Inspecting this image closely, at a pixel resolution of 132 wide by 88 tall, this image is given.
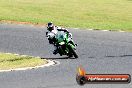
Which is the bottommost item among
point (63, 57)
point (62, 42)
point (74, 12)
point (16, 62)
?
point (74, 12)

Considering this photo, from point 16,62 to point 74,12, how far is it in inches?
1091

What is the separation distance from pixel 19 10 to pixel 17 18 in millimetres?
6872

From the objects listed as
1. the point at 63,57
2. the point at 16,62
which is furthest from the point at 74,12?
the point at 16,62

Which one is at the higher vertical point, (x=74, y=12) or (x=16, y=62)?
(x=16, y=62)

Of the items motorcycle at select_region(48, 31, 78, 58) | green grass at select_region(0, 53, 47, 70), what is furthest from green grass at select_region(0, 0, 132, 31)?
green grass at select_region(0, 53, 47, 70)

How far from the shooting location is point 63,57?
22969 mm

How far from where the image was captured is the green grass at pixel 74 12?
39125 millimetres

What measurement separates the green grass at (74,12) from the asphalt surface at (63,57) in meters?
4.03

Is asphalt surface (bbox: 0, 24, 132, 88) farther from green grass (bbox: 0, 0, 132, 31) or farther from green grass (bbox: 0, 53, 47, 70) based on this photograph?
green grass (bbox: 0, 0, 132, 31)

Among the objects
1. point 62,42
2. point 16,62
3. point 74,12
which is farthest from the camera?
point 74,12

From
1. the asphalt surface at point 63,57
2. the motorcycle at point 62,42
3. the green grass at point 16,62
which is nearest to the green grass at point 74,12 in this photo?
the asphalt surface at point 63,57

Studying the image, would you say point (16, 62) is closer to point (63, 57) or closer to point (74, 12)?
point (63, 57)

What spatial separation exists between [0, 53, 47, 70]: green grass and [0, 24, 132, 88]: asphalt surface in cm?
81

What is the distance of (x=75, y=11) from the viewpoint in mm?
48406
